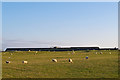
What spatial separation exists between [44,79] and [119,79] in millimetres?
7384

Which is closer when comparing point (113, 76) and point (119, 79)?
point (119, 79)

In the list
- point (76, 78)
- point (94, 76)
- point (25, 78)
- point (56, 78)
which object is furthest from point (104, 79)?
point (25, 78)

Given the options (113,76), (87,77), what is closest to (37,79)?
(87,77)

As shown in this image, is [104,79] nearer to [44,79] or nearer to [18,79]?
[44,79]

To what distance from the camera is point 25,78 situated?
18156 millimetres

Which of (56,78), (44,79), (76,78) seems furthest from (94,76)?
(44,79)

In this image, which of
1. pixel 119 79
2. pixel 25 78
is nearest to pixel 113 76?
pixel 119 79

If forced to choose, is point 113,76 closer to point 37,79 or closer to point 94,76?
point 94,76

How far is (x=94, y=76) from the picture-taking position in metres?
18.7

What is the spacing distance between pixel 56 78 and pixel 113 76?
19.7 feet

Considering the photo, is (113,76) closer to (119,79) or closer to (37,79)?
(119,79)

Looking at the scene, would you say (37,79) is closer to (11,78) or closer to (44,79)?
(44,79)

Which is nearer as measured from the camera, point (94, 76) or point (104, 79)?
point (104, 79)

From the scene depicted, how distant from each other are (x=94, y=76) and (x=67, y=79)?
3.07 meters
